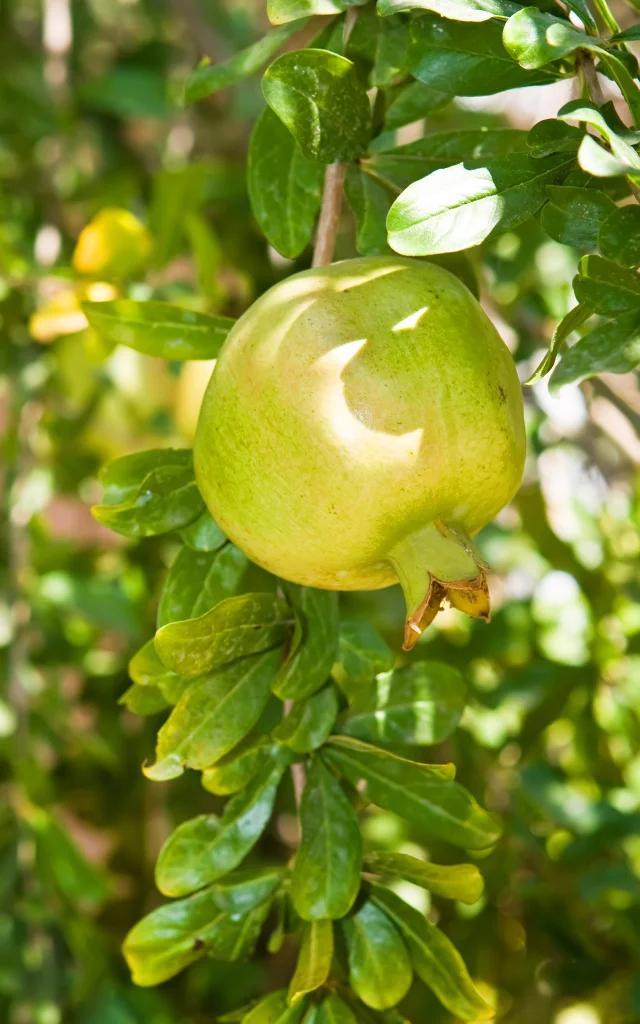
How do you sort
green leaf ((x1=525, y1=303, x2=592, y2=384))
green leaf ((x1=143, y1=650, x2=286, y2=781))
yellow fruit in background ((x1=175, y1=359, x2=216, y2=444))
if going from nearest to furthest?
green leaf ((x1=525, y1=303, x2=592, y2=384)), green leaf ((x1=143, y1=650, x2=286, y2=781)), yellow fruit in background ((x1=175, y1=359, x2=216, y2=444))

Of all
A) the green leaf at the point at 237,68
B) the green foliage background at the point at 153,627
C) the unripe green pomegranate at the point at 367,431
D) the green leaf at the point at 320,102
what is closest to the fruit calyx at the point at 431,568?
the unripe green pomegranate at the point at 367,431

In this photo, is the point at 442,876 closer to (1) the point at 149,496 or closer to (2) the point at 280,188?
(1) the point at 149,496

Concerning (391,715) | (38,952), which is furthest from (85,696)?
(391,715)

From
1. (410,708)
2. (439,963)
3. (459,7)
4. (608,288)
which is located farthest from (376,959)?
(459,7)

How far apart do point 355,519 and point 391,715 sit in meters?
0.20

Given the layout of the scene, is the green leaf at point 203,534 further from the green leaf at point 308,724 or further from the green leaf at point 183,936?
the green leaf at point 183,936

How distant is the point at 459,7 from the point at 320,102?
0.32 ft

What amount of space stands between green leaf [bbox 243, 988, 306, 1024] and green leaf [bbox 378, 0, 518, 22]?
495mm

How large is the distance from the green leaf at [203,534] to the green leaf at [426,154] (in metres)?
0.23

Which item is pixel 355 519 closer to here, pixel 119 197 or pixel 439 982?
pixel 439 982

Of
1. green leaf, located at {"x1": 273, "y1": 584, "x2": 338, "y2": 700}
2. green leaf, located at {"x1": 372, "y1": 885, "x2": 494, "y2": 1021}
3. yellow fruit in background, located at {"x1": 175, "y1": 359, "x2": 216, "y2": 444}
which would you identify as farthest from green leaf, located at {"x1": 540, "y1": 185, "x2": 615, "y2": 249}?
yellow fruit in background, located at {"x1": 175, "y1": 359, "x2": 216, "y2": 444}

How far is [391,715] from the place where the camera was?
0.62 m

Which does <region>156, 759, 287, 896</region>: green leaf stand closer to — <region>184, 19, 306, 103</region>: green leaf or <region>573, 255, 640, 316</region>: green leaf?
<region>573, 255, 640, 316</region>: green leaf

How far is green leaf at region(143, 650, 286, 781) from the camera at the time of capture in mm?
535
